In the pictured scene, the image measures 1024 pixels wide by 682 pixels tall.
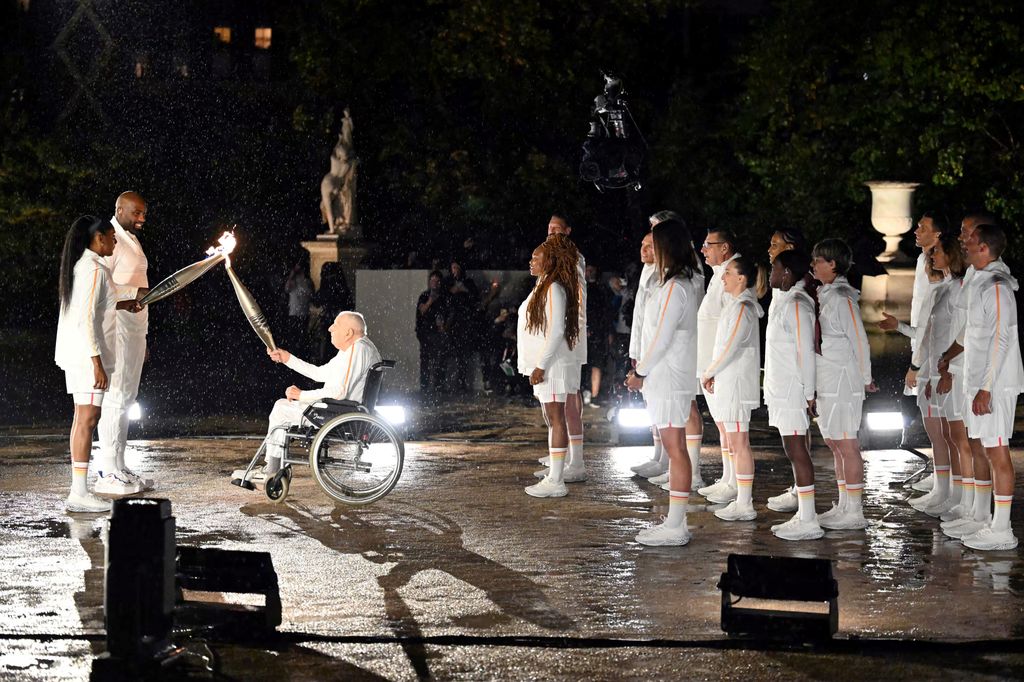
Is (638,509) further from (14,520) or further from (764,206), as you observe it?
(764,206)

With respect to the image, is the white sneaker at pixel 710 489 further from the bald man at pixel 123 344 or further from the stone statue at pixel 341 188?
the stone statue at pixel 341 188

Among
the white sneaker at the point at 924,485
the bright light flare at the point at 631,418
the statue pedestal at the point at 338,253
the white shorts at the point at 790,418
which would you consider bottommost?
the white sneaker at the point at 924,485

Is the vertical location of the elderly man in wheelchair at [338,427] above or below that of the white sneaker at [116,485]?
above

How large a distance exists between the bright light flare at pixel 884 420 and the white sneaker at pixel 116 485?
21.1ft

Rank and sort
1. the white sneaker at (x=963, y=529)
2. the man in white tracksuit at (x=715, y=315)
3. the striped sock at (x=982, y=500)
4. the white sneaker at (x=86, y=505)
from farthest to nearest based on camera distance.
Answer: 1. the man in white tracksuit at (x=715, y=315)
2. the white sneaker at (x=86, y=505)
3. the striped sock at (x=982, y=500)
4. the white sneaker at (x=963, y=529)

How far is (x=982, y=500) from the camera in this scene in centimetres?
1018

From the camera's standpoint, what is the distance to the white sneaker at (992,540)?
31.4 ft

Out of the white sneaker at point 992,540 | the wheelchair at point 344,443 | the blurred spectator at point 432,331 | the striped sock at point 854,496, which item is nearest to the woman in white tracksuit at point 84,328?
the wheelchair at point 344,443

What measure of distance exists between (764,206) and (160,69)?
626 inches

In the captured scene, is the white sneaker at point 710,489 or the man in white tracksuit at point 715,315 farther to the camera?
the white sneaker at point 710,489

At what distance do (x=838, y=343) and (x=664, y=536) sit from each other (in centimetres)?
164

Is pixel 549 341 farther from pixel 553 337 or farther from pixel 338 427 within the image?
pixel 338 427

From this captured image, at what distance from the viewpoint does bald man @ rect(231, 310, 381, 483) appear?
11250 mm

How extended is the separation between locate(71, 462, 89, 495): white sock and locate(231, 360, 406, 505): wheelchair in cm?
100
